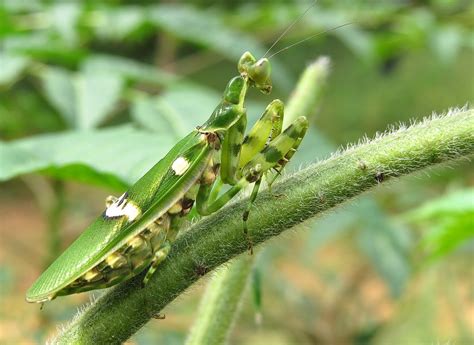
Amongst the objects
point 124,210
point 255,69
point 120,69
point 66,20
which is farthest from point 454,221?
point 66,20

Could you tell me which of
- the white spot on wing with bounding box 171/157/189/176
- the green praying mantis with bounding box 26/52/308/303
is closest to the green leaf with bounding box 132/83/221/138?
the green praying mantis with bounding box 26/52/308/303

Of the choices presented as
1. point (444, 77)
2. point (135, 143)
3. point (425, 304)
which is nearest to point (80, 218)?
point (425, 304)

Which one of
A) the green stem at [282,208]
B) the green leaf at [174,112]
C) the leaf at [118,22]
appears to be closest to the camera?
the green stem at [282,208]

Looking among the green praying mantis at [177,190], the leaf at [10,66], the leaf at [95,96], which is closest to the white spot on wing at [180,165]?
the green praying mantis at [177,190]

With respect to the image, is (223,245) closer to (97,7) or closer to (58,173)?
(58,173)

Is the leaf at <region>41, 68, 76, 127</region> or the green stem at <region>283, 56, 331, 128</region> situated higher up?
the leaf at <region>41, 68, 76, 127</region>

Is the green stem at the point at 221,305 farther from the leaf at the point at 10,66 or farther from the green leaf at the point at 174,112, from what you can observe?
the leaf at the point at 10,66

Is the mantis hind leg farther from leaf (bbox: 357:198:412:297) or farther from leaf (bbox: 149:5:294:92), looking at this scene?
leaf (bbox: 149:5:294:92)
